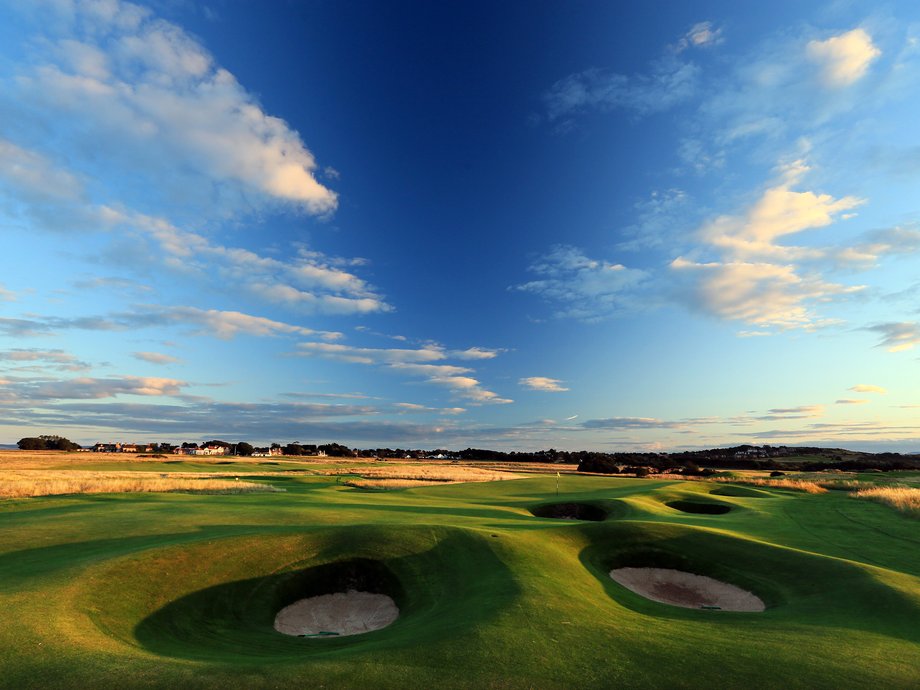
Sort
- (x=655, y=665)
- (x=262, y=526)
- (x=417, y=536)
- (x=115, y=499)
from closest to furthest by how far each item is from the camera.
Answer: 1. (x=655, y=665)
2. (x=417, y=536)
3. (x=262, y=526)
4. (x=115, y=499)

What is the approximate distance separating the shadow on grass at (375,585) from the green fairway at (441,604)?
0.29ft

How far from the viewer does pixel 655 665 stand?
35.1 ft

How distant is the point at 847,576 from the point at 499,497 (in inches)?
1209

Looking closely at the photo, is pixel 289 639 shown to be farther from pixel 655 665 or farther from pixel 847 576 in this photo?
pixel 847 576

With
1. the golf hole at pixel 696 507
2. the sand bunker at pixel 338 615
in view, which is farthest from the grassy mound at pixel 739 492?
the sand bunker at pixel 338 615

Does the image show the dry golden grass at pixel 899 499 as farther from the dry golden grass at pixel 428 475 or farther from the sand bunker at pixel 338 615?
the dry golden grass at pixel 428 475

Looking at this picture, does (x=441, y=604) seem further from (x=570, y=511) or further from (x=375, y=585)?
(x=570, y=511)

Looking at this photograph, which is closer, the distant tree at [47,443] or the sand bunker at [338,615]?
the sand bunker at [338,615]

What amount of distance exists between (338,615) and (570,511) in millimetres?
25517

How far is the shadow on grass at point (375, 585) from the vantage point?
517 inches

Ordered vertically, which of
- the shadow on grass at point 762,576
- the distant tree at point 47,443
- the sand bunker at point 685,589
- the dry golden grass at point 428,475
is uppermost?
the distant tree at point 47,443

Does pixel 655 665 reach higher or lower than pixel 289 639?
higher

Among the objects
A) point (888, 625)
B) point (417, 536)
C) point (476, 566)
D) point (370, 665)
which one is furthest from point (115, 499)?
point (888, 625)

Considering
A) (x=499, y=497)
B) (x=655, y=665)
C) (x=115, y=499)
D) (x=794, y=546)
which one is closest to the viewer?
(x=655, y=665)
